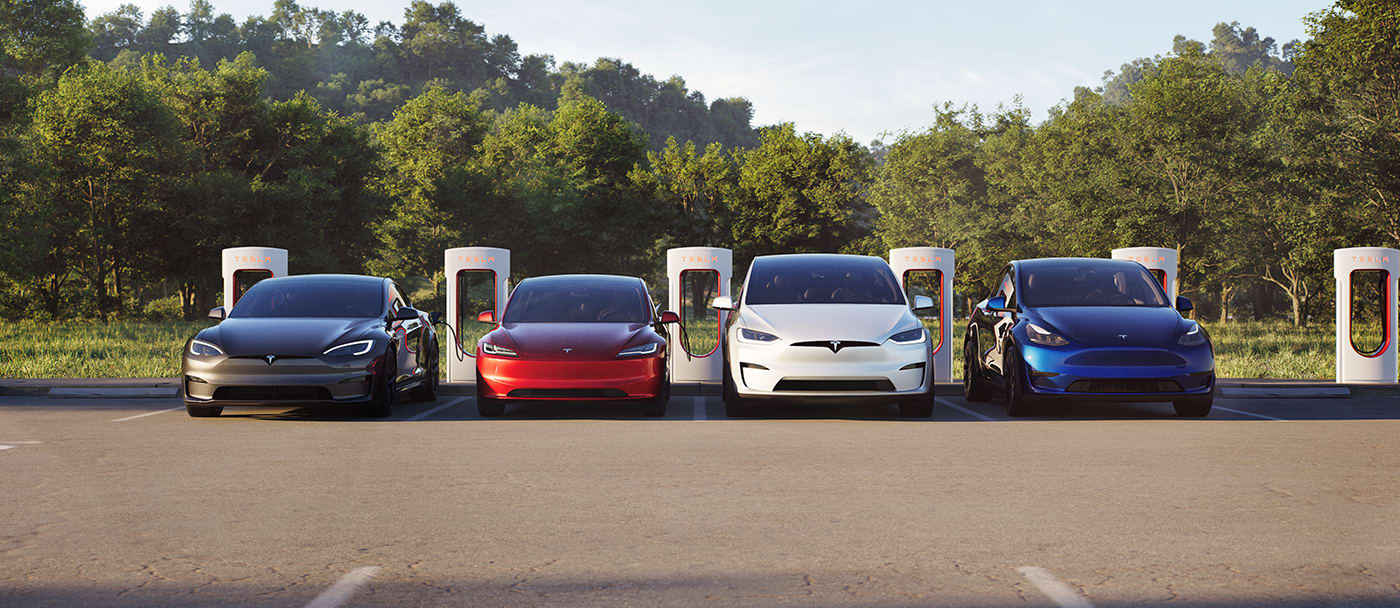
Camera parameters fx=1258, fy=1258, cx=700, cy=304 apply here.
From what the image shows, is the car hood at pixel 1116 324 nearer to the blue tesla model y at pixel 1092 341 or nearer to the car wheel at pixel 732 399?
the blue tesla model y at pixel 1092 341

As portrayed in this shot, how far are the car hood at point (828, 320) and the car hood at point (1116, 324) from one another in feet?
4.99

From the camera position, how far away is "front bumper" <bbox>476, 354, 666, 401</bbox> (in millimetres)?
Answer: 12164

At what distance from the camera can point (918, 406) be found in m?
12.5

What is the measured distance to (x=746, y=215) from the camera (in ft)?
210

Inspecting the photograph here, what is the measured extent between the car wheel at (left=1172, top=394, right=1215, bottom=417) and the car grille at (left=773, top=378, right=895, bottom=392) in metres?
3.04

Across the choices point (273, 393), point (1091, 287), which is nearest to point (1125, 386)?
point (1091, 287)

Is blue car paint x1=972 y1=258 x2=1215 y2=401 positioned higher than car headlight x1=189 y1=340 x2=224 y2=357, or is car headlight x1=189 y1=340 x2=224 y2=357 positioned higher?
car headlight x1=189 y1=340 x2=224 y2=357

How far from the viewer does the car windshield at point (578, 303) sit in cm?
1359

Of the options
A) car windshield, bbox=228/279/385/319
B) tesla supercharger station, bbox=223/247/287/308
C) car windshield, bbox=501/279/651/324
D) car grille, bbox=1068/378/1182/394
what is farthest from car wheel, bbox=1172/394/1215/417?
tesla supercharger station, bbox=223/247/287/308

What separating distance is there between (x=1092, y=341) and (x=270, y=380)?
7.89 m

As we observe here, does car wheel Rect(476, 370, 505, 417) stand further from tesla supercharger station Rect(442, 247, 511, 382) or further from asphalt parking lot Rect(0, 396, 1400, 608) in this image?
tesla supercharger station Rect(442, 247, 511, 382)

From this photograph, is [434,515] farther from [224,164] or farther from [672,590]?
[224,164]

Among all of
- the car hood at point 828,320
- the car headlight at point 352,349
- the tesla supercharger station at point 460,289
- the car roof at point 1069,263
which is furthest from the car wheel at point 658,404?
the tesla supercharger station at point 460,289

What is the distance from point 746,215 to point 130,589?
59.2 meters
